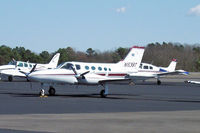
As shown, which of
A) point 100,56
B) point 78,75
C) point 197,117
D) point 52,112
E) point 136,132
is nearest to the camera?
point 136,132

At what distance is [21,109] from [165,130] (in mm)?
7850

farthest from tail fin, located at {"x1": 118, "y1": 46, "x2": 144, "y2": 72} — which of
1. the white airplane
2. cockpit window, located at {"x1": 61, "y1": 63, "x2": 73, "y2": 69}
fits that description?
cockpit window, located at {"x1": 61, "y1": 63, "x2": 73, "y2": 69}

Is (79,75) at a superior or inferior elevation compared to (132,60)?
inferior

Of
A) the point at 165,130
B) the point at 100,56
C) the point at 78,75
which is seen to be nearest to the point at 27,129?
the point at 165,130

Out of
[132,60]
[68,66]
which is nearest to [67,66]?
[68,66]

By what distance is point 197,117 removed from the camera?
→ 1575cm

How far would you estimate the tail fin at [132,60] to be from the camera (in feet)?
98.0

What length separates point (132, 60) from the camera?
A: 30.4 metres

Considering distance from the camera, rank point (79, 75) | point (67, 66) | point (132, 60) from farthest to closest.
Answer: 1. point (132, 60)
2. point (67, 66)
3. point (79, 75)

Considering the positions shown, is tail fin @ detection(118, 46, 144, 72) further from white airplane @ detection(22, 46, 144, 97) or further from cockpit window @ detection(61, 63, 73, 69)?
cockpit window @ detection(61, 63, 73, 69)

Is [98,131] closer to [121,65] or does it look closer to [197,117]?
[197,117]

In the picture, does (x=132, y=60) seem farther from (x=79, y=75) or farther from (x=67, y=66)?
(x=67, y=66)

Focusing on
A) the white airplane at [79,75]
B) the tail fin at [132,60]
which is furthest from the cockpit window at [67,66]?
the tail fin at [132,60]

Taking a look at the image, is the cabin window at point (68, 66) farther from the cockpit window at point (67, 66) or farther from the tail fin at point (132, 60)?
the tail fin at point (132, 60)
